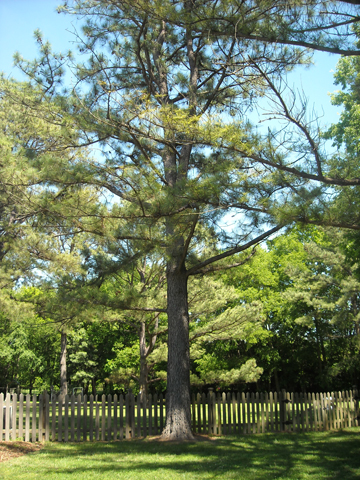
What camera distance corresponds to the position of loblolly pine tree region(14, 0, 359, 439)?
6172 mm

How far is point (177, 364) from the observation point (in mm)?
8977

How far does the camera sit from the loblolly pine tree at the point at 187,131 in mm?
6172

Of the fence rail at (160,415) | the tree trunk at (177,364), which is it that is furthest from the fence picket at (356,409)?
the tree trunk at (177,364)

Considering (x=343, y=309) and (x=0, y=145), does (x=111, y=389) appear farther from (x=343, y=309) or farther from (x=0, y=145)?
(x=0, y=145)

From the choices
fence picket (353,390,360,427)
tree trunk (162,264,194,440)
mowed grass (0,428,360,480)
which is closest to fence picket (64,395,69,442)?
mowed grass (0,428,360,480)

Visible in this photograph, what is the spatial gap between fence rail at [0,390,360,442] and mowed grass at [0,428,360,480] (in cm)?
69

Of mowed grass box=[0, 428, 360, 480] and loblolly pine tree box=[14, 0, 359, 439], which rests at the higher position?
loblolly pine tree box=[14, 0, 359, 439]

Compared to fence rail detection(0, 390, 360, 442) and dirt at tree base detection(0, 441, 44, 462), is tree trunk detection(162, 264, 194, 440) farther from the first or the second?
dirt at tree base detection(0, 441, 44, 462)

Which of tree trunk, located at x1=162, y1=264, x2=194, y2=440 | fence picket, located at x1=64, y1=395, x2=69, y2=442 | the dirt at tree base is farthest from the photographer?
fence picket, located at x1=64, y1=395, x2=69, y2=442

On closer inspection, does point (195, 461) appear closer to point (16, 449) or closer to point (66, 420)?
point (16, 449)

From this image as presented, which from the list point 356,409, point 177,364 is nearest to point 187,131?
point 177,364

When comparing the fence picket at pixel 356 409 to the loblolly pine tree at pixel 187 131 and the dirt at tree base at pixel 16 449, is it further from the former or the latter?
the dirt at tree base at pixel 16 449

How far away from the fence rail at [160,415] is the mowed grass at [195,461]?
691 mm

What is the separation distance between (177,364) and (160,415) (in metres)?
1.90
